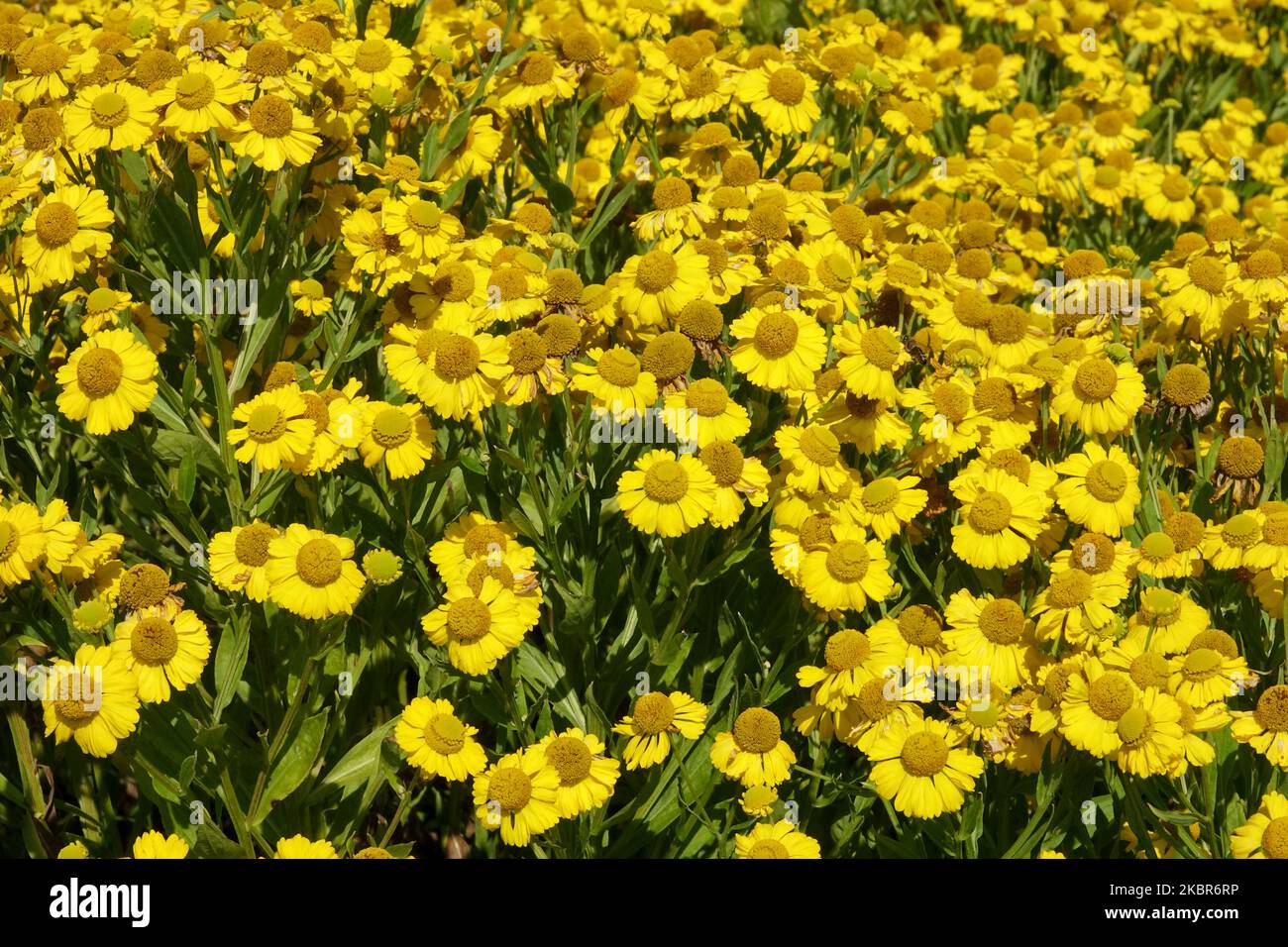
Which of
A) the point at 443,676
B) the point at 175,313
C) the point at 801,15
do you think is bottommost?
the point at 443,676

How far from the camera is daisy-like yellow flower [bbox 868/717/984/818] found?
2430mm

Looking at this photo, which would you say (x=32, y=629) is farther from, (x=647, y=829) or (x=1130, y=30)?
(x=1130, y=30)

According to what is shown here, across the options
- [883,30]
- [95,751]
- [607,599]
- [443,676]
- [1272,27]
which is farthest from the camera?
[1272,27]

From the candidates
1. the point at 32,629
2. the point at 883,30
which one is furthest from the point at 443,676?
the point at 883,30

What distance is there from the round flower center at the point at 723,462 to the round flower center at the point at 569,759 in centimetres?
59

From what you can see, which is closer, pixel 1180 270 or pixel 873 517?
pixel 873 517

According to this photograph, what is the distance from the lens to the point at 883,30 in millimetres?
4492

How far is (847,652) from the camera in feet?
8.55

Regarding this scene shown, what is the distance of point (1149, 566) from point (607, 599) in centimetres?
116

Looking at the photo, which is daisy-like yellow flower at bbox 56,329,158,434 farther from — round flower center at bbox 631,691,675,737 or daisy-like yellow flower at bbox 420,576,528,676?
round flower center at bbox 631,691,675,737

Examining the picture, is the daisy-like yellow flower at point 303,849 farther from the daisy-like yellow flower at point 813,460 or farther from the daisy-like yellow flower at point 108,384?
the daisy-like yellow flower at point 813,460

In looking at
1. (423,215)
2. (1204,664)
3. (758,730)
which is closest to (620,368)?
(423,215)

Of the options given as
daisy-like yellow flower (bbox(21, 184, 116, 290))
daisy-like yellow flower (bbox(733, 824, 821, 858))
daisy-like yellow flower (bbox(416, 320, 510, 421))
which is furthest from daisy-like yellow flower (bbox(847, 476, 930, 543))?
daisy-like yellow flower (bbox(21, 184, 116, 290))

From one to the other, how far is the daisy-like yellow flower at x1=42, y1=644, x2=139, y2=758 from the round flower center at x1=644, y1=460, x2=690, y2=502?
3.35ft
